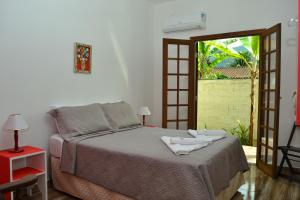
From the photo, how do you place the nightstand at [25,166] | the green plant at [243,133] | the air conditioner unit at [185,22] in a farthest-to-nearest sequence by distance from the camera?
the green plant at [243,133] → the air conditioner unit at [185,22] → the nightstand at [25,166]

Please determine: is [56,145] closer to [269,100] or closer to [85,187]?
[85,187]

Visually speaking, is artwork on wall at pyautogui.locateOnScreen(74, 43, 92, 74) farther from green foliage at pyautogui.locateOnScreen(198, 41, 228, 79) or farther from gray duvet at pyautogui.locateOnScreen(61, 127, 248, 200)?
green foliage at pyautogui.locateOnScreen(198, 41, 228, 79)

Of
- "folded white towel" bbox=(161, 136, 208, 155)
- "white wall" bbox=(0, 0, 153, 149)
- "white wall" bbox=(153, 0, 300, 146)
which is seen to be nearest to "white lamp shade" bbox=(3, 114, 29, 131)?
"white wall" bbox=(0, 0, 153, 149)

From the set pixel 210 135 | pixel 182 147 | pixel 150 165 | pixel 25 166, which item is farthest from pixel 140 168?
pixel 25 166

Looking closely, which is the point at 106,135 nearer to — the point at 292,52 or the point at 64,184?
the point at 64,184

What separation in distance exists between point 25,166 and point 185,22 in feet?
11.3

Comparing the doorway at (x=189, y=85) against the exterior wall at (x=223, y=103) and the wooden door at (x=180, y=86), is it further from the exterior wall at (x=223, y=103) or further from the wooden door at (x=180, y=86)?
the exterior wall at (x=223, y=103)

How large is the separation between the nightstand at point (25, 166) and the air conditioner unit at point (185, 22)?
10.5ft

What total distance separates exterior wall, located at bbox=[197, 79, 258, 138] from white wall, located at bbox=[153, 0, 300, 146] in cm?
209

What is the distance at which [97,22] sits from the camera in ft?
12.0

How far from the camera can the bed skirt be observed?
2.33 m

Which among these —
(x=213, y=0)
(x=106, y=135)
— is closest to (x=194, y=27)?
(x=213, y=0)

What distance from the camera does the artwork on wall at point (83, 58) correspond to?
11.0 ft

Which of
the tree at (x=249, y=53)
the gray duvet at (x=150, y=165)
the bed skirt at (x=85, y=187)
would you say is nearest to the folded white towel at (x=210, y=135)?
the gray duvet at (x=150, y=165)
